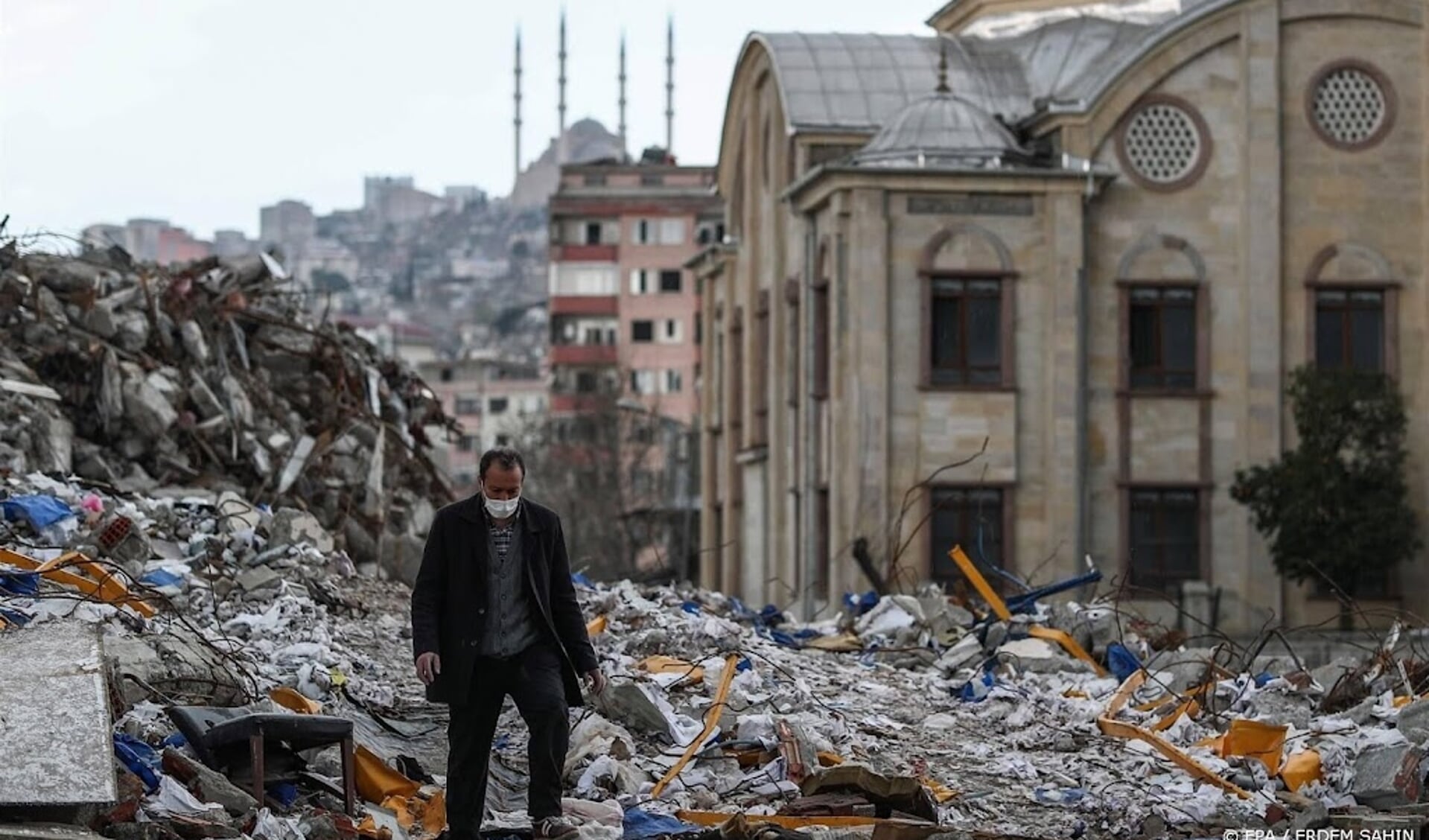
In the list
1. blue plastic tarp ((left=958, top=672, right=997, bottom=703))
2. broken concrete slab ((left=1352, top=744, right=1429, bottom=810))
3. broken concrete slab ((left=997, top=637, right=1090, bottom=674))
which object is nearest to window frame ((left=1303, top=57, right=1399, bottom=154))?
broken concrete slab ((left=997, top=637, right=1090, bottom=674))

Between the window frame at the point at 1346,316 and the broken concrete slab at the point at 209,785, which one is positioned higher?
the window frame at the point at 1346,316

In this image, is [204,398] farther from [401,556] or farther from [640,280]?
[640,280]

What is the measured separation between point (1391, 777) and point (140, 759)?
603cm

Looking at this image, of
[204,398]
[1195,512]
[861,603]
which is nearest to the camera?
A: [861,603]

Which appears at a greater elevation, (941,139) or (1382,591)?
(941,139)

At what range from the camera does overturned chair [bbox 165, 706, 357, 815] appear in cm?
1143

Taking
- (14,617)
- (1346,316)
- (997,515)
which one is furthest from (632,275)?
(14,617)

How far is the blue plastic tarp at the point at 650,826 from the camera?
1180 centimetres

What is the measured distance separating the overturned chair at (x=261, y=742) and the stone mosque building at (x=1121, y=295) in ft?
76.3

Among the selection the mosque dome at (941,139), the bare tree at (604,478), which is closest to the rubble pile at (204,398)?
the mosque dome at (941,139)

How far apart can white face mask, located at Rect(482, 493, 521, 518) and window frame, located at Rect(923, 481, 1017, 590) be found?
24300 mm

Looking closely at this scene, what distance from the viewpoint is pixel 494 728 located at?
446 inches

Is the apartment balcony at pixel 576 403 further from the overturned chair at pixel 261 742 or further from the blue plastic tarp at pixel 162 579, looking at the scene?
the overturned chair at pixel 261 742

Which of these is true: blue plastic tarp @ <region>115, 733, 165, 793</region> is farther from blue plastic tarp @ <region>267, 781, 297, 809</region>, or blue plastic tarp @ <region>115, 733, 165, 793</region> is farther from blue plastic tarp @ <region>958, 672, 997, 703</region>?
blue plastic tarp @ <region>958, 672, 997, 703</region>
